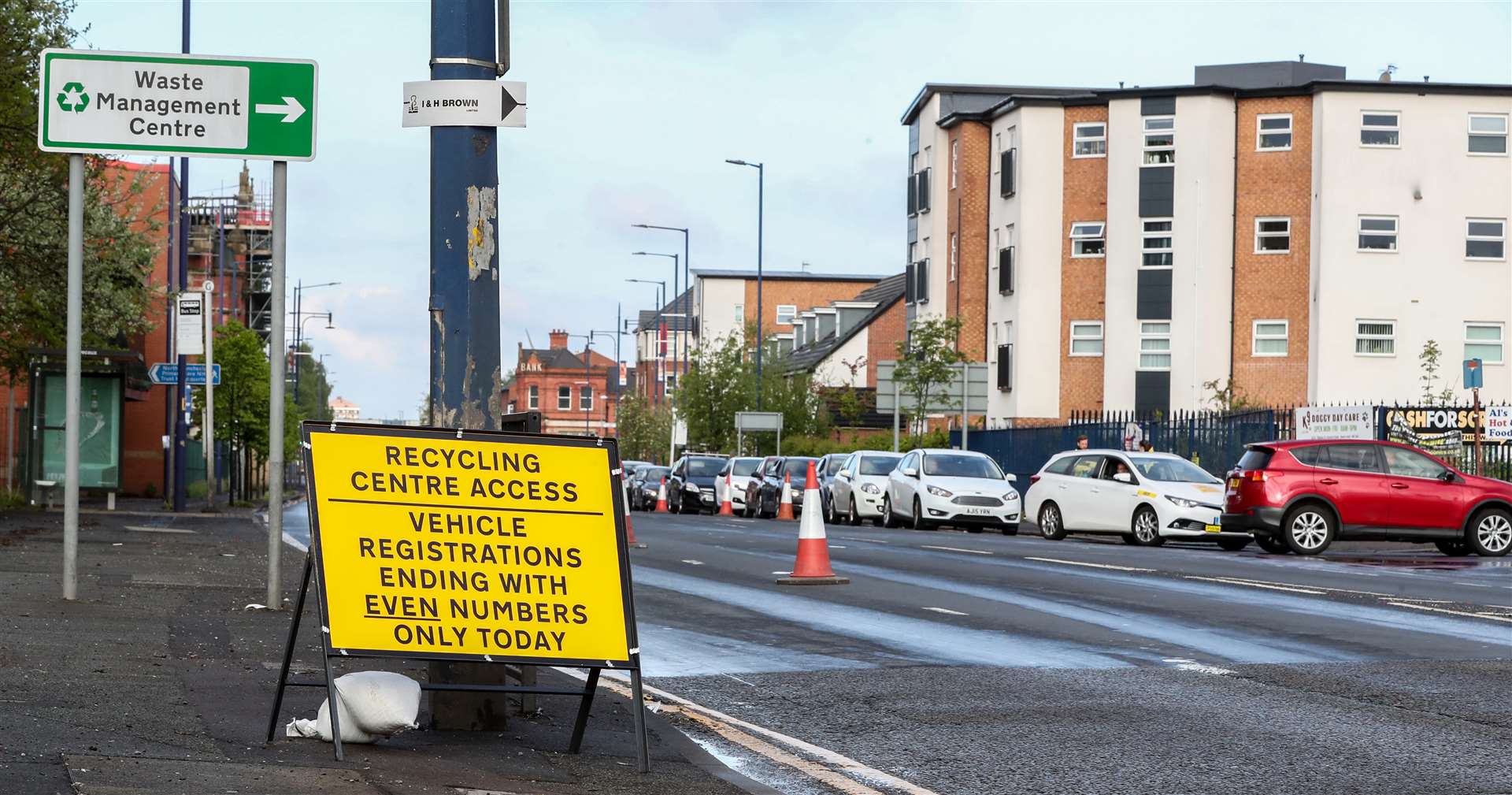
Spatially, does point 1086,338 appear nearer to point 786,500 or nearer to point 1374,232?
point 1374,232

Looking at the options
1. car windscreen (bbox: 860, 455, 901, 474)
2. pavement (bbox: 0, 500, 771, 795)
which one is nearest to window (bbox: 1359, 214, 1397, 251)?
car windscreen (bbox: 860, 455, 901, 474)

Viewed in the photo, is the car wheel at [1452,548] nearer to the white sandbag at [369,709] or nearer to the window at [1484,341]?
the white sandbag at [369,709]

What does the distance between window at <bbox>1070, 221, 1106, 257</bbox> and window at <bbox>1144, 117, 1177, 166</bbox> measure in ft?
8.04

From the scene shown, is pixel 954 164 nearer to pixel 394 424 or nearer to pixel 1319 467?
pixel 1319 467

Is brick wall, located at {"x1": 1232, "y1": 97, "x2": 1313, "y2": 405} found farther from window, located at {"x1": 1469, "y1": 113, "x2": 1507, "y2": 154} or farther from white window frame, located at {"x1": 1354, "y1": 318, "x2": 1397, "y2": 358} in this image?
window, located at {"x1": 1469, "y1": 113, "x2": 1507, "y2": 154}

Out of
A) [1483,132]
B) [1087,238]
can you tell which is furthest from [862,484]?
[1483,132]

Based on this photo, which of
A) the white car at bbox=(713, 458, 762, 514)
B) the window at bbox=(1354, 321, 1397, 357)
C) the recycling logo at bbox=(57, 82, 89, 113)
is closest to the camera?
the recycling logo at bbox=(57, 82, 89, 113)

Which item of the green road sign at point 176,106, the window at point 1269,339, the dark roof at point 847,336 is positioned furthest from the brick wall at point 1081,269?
the green road sign at point 176,106

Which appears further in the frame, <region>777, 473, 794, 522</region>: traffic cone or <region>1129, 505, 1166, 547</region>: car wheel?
<region>777, 473, 794, 522</region>: traffic cone

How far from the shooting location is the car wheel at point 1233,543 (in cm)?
2917

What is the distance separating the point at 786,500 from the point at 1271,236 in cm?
1953

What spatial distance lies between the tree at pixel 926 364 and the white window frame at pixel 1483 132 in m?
15.0

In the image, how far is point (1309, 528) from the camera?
25.6 m

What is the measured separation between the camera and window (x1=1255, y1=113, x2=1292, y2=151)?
51.9m
